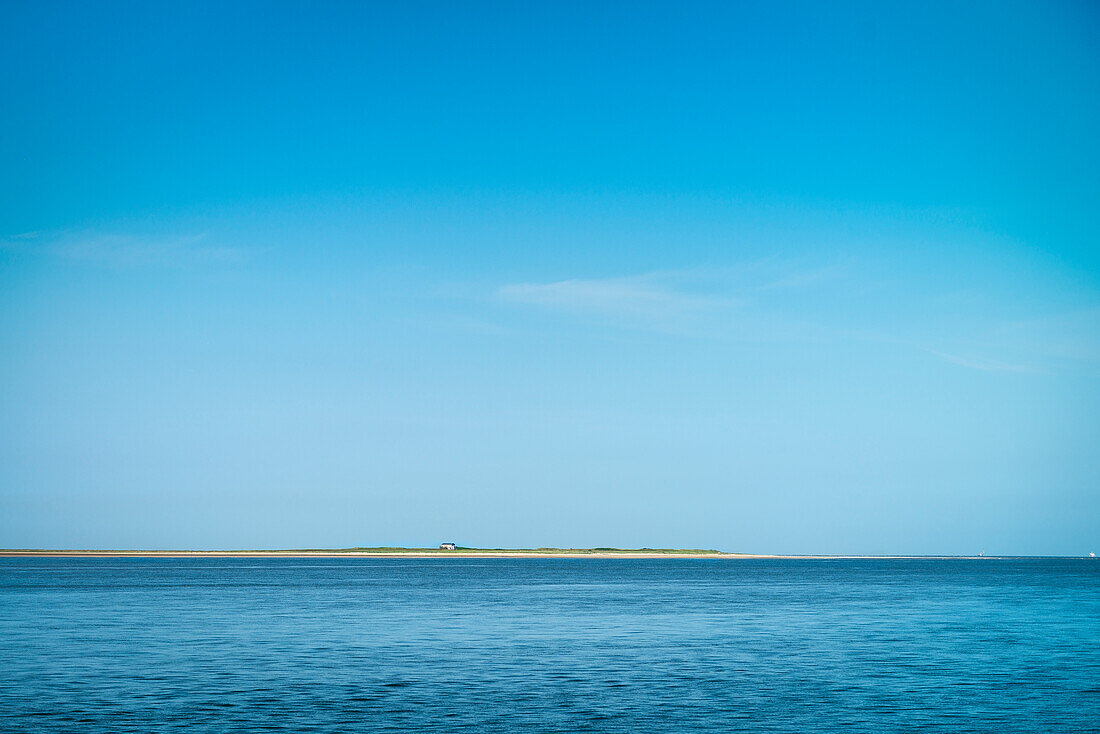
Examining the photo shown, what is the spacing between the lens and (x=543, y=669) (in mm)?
38156

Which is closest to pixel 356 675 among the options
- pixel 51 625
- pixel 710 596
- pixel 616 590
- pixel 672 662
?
pixel 672 662

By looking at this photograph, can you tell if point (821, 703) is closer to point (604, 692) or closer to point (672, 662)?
point (604, 692)

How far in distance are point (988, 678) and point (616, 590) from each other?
232 feet

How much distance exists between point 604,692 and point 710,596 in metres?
63.4

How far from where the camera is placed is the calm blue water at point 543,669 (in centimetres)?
2833

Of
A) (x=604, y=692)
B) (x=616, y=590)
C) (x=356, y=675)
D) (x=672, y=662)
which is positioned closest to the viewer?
(x=604, y=692)

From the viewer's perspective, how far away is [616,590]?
106 m

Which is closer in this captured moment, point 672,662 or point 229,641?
point 672,662

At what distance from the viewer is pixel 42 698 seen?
101 ft

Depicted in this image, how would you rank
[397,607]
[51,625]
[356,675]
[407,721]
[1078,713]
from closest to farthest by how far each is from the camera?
1. [407,721]
2. [1078,713]
3. [356,675]
4. [51,625]
5. [397,607]

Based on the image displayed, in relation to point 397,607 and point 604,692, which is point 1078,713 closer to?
point 604,692

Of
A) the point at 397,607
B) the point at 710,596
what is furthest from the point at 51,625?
the point at 710,596

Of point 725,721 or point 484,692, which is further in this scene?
point 484,692

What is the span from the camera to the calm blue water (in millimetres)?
28328
